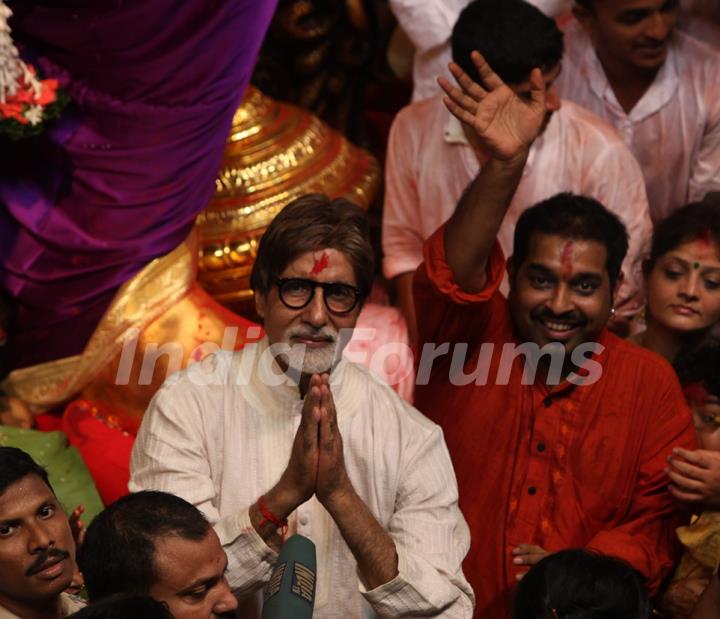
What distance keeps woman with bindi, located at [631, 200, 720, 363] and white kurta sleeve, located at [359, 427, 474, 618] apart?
1.03 meters

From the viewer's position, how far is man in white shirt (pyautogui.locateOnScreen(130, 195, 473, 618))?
10.1 ft

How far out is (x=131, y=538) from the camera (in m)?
2.73

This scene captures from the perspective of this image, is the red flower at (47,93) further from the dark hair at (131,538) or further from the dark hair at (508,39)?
the dark hair at (131,538)

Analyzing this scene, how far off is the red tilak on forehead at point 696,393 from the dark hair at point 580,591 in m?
0.94

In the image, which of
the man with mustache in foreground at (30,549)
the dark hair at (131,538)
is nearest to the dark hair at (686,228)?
the dark hair at (131,538)

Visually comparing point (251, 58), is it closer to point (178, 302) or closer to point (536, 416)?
point (178, 302)

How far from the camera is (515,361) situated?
144 inches

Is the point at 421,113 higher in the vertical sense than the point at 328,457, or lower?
lower

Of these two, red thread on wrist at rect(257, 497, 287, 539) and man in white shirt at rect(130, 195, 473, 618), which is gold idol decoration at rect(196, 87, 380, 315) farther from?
red thread on wrist at rect(257, 497, 287, 539)

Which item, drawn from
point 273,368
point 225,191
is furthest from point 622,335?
point 273,368

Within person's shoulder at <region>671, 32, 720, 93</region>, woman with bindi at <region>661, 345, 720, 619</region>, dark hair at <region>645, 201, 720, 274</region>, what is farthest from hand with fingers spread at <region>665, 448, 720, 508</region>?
person's shoulder at <region>671, 32, 720, 93</region>

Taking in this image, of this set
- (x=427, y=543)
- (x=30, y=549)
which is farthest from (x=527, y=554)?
(x=30, y=549)

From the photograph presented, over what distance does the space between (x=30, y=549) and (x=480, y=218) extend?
3.86 ft

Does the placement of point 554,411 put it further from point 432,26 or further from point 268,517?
point 432,26
